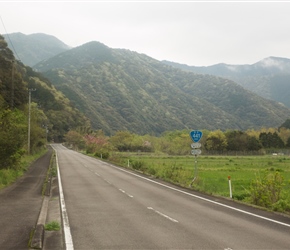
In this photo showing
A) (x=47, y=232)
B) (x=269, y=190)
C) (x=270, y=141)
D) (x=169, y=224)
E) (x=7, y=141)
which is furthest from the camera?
(x=270, y=141)

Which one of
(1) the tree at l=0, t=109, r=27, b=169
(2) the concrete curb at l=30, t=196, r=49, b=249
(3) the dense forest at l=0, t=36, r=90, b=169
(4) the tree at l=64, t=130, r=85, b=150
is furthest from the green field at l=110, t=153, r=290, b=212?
(4) the tree at l=64, t=130, r=85, b=150

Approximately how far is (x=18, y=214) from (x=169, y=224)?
4973mm

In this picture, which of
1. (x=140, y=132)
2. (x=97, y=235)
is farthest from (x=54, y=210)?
(x=140, y=132)

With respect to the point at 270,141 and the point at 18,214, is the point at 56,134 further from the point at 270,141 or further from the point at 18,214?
the point at 18,214

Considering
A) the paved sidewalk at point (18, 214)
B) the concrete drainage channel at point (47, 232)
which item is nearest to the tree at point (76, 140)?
the paved sidewalk at point (18, 214)

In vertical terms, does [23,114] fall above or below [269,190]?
above

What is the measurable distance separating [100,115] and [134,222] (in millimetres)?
188545

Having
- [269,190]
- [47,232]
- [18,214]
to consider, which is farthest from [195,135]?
[47,232]

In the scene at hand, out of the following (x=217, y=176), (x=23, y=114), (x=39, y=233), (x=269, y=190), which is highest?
(x=23, y=114)

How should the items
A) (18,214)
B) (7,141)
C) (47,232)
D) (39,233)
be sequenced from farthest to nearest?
(7,141) → (18,214) → (47,232) → (39,233)

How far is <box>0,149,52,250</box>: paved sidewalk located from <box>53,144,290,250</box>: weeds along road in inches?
41.3

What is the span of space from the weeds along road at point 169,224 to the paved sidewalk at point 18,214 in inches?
41.3

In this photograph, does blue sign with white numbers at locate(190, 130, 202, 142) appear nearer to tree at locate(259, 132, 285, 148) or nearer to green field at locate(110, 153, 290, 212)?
green field at locate(110, 153, 290, 212)

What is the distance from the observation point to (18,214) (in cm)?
1106
